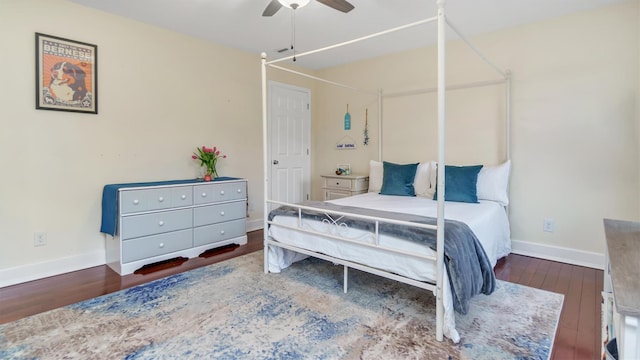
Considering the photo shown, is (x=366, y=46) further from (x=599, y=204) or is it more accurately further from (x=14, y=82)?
(x=14, y=82)

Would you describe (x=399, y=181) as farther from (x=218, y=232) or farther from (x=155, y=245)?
(x=155, y=245)

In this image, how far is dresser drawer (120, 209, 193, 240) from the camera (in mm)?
2992

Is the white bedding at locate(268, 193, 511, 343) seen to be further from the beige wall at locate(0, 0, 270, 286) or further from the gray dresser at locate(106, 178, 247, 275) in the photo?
the beige wall at locate(0, 0, 270, 286)

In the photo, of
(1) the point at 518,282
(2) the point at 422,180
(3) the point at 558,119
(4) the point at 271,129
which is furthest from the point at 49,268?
(3) the point at 558,119

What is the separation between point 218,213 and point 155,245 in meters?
0.73

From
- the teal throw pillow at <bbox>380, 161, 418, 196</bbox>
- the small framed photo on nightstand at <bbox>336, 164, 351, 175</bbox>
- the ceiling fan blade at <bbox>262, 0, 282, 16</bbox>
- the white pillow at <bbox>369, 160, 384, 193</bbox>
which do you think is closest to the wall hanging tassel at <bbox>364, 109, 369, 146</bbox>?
the small framed photo on nightstand at <bbox>336, 164, 351, 175</bbox>

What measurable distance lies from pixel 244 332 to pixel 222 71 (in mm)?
3280

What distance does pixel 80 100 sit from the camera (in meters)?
3.06

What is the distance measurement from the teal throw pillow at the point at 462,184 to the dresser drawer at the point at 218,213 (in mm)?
2230

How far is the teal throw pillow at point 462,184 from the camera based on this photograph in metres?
3.21

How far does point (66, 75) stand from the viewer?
117 inches

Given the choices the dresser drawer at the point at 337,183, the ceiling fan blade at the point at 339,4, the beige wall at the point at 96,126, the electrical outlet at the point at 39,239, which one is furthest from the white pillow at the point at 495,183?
the electrical outlet at the point at 39,239

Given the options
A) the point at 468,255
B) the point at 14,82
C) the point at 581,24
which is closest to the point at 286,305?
the point at 468,255

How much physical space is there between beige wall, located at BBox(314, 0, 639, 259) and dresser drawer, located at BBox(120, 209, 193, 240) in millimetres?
2919
